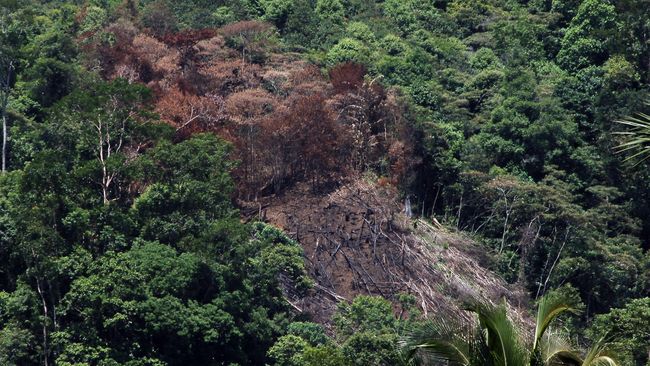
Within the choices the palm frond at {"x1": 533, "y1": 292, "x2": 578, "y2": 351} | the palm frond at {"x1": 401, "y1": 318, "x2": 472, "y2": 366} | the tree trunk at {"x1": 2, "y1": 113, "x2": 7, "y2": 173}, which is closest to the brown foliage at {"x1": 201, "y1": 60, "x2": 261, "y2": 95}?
the tree trunk at {"x1": 2, "y1": 113, "x2": 7, "y2": 173}

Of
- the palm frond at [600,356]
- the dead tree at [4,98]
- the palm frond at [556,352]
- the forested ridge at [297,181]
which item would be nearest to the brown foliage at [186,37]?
the forested ridge at [297,181]

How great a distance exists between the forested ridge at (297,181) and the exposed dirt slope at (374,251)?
5 cm

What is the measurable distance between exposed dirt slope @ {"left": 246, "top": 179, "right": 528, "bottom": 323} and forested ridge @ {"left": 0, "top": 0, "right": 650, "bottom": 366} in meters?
0.05

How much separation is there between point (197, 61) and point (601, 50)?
44.1 feet

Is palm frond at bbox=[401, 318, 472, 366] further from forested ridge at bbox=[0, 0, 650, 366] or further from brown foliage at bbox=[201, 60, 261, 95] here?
brown foliage at bbox=[201, 60, 261, 95]

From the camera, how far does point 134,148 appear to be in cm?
2752

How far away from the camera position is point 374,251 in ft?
95.1

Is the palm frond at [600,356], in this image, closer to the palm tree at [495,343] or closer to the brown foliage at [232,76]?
the palm tree at [495,343]

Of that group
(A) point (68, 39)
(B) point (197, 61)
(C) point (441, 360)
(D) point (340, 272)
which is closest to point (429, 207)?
(D) point (340, 272)

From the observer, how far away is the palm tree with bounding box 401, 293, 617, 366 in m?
8.58

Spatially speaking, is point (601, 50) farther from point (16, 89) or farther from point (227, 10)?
point (16, 89)

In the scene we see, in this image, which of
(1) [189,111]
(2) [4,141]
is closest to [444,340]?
(2) [4,141]

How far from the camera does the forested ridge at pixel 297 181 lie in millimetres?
23719

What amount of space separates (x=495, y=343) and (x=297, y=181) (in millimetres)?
22361
